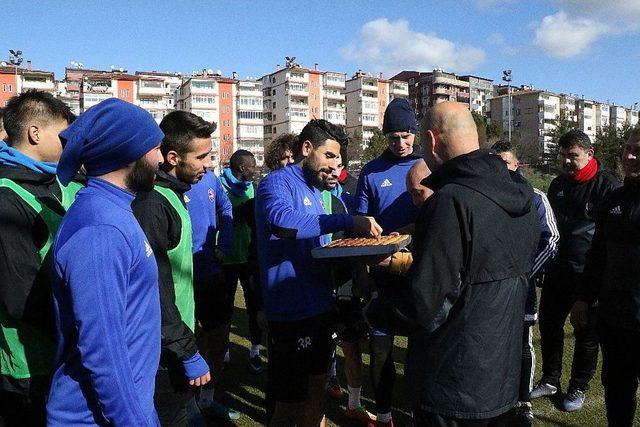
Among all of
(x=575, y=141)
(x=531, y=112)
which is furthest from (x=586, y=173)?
(x=531, y=112)

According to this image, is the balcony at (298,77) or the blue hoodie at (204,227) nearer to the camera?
the blue hoodie at (204,227)

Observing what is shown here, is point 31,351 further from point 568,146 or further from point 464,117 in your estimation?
point 568,146

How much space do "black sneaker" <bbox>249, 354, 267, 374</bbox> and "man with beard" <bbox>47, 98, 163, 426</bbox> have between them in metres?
4.08

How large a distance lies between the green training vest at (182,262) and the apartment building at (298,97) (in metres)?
90.1

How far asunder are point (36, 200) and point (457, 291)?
2072mm

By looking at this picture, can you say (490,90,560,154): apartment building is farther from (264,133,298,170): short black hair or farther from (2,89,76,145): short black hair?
(2,89,76,145): short black hair

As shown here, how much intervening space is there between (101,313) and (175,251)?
4.23ft

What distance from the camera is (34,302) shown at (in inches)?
91.7

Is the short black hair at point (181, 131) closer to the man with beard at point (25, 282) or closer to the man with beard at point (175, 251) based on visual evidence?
the man with beard at point (175, 251)

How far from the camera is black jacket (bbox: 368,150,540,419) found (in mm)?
2182

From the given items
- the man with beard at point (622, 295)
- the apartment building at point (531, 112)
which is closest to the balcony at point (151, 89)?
the apartment building at point (531, 112)

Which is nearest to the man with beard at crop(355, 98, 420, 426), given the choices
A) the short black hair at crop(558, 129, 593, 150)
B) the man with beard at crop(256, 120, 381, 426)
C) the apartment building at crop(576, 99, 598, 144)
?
the man with beard at crop(256, 120, 381, 426)

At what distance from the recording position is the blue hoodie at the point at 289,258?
312 cm

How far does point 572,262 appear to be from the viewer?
5270mm
